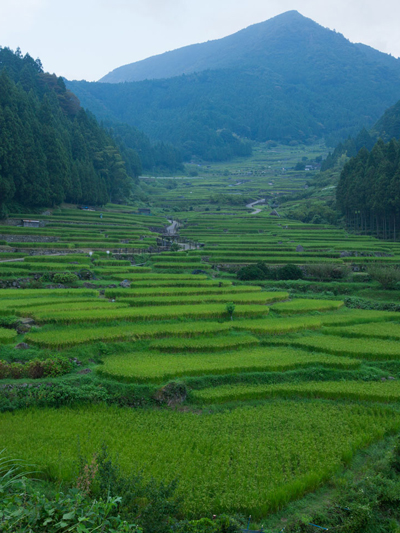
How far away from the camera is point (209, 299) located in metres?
25.9

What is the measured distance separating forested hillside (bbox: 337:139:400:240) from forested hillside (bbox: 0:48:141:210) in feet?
132

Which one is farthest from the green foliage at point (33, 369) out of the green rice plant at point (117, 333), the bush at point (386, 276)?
the bush at point (386, 276)

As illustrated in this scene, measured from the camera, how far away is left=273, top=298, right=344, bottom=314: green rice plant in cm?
2505

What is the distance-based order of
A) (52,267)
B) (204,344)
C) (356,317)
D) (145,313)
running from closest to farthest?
1. (204,344)
2. (145,313)
3. (356,317)
4. (52,267)

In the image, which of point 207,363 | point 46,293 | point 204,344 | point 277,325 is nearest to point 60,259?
point 46,293

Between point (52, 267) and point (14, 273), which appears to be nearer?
point (14, 273)

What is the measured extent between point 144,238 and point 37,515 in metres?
45.0

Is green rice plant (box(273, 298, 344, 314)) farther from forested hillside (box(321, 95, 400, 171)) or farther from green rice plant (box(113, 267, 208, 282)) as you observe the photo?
forested hillside (box(321, 95, 400, 171))

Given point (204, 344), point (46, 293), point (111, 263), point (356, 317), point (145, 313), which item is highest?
point (111, 263)

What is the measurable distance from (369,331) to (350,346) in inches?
132

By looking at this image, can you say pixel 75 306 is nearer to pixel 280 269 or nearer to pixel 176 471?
pixel 176 471

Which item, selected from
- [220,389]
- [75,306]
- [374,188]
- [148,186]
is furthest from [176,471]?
[148,186]

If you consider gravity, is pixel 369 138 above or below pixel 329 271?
above

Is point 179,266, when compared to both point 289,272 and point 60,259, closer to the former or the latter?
point 289,272
